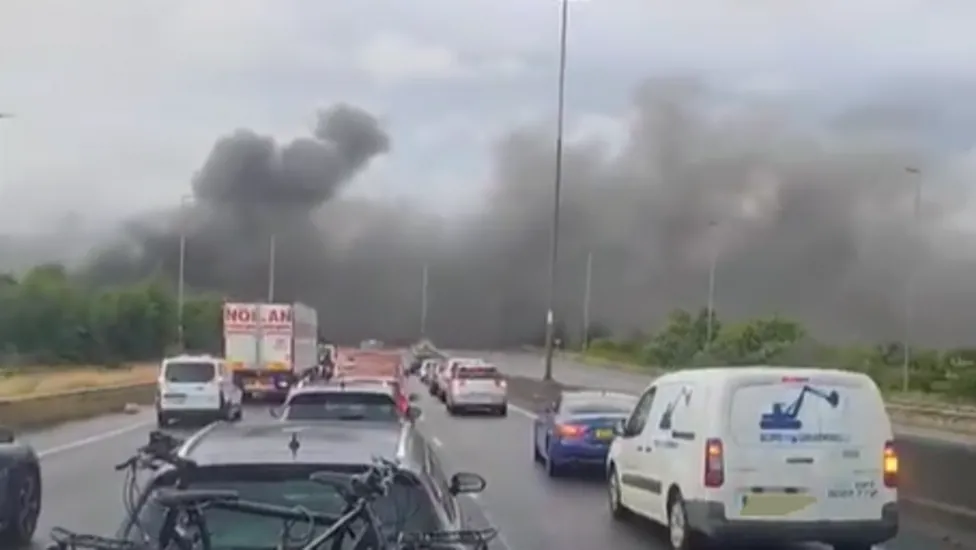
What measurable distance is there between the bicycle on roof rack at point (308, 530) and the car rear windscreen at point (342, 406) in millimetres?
12400

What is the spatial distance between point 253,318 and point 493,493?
106ft

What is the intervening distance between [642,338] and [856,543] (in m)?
108

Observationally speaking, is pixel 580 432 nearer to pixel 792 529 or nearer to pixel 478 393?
pixel 792 529

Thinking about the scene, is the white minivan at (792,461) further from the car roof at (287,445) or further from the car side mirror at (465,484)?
the car roof at (287,445)

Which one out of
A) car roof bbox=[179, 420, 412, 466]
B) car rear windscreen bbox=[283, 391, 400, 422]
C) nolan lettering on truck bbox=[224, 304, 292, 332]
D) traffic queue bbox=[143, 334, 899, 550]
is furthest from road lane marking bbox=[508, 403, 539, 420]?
car roof bbox=[179, 420, 412, 466]

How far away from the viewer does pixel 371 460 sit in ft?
22.7

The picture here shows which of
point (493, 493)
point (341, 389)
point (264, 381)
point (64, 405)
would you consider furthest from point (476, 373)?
point (341, 389)

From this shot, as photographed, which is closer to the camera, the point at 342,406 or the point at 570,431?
the point at 342,406

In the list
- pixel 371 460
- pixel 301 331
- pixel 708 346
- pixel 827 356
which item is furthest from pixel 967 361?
pixel 371 460

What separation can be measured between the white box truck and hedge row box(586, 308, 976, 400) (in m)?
24.7

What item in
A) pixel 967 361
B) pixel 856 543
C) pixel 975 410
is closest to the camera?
pixel 856 543

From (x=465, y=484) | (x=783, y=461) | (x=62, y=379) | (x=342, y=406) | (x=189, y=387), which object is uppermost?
(x=465, y=484)

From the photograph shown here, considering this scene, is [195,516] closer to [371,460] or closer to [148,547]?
[148,547]

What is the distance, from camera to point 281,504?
6641 mm
